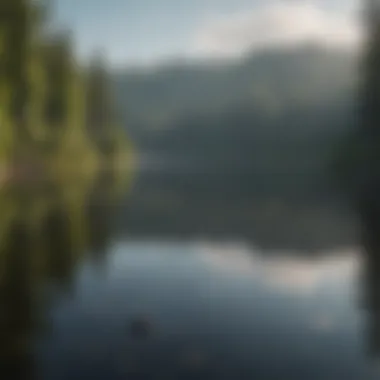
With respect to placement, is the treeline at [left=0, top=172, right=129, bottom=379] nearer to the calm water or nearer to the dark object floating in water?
the calm water

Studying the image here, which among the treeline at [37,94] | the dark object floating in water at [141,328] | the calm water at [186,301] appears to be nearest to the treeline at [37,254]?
the calm water at [186,301]

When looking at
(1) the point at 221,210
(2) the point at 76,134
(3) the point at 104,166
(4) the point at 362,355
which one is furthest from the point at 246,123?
(4) the point at 362,355

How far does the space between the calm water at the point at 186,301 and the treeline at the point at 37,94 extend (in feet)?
65.8

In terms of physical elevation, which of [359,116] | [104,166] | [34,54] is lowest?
[104,166]

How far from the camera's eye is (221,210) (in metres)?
34.3

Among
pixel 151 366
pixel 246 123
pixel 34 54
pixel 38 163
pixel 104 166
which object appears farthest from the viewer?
pixel 246 123

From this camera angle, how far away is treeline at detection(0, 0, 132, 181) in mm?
46625

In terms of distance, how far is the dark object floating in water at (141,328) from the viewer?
467 inches

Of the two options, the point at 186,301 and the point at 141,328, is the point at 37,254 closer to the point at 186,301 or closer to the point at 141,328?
the point at 186,301

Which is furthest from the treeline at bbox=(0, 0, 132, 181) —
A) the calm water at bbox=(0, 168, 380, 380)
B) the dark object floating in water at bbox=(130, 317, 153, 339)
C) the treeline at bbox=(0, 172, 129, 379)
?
the dark object floating in water at bbox=(130, 317, 153, 339)

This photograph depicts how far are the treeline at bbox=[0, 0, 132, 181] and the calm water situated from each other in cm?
2005

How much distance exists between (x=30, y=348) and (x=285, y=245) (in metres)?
13.1

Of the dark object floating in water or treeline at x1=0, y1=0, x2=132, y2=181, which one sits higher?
treeline at x1=0, y1=0, x2=132, y2=181

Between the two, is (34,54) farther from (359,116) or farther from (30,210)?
(359,116)
